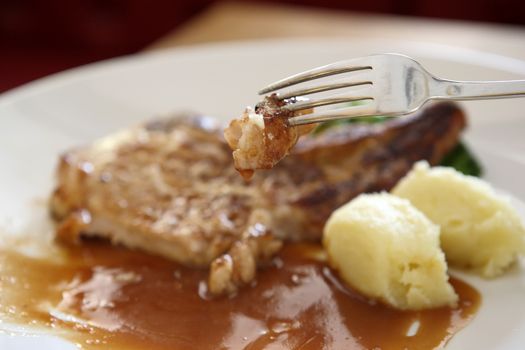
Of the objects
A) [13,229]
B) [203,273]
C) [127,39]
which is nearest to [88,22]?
[127,39]

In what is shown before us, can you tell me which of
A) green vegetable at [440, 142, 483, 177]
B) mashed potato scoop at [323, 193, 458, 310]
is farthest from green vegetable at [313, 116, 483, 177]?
mashed potato scoop at [323, 193, 458, 310]

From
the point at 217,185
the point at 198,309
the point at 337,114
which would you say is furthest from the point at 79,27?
the point at 337,114

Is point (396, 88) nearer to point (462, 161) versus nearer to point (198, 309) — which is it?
point (198, 309)

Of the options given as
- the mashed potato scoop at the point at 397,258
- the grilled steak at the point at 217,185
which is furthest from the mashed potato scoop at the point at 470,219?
the grilled steak at the point at 217,185

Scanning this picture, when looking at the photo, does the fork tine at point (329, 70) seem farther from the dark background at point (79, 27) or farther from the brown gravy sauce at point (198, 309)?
the dark background at point (79, 27)

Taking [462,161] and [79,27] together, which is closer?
[462,161]

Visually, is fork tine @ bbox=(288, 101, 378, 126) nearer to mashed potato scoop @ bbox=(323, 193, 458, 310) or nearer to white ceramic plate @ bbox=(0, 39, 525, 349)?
mashed potato scoop @ bbox=(323, 193, 458, 310)
